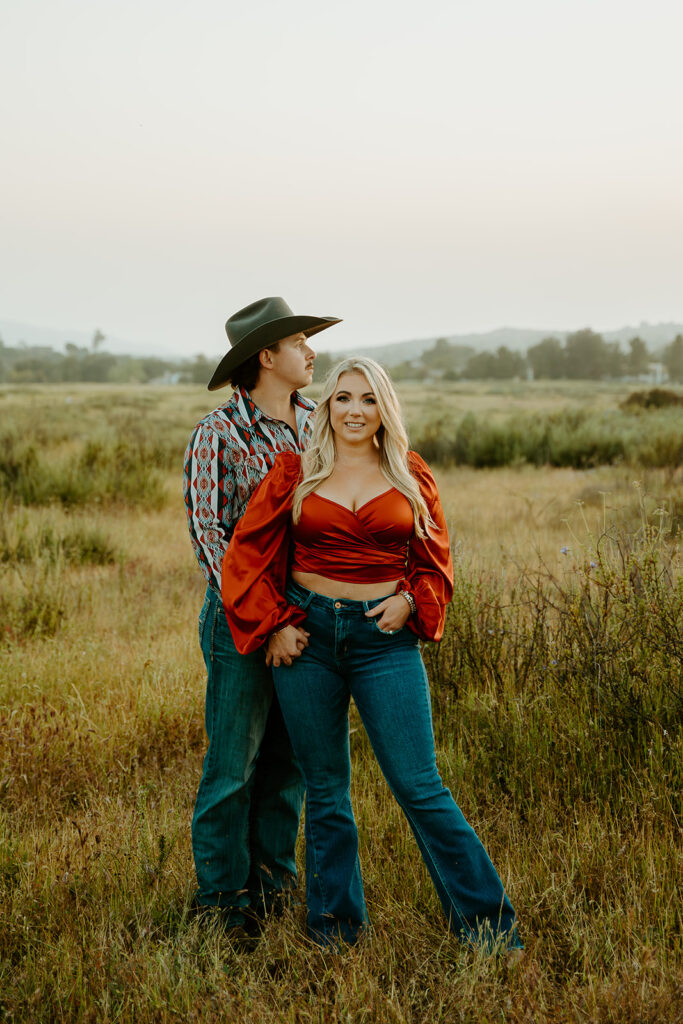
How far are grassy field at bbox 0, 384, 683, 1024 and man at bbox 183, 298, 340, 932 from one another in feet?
0.70

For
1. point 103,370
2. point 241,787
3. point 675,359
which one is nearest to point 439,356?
point 103,370

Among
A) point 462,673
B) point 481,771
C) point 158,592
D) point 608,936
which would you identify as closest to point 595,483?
point 158,592

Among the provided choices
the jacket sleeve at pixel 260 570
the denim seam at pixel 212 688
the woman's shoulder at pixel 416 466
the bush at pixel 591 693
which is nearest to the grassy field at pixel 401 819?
the bush at pixel 591 693

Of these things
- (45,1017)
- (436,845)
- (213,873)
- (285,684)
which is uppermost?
(285,684)

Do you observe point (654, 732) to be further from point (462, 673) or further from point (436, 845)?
point (436, 845)

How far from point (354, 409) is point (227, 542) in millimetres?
613

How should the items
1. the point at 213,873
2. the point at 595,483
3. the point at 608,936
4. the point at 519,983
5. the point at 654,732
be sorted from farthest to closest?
the point at 595,483 → the point at 654,732 → the point at 213,873 → the point at 608,936 → the point at 519,983

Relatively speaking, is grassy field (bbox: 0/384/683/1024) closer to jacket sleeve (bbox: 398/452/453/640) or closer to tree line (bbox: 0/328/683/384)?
jacket sleeve (bbox: 398/452/453/640)

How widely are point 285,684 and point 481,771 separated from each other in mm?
1560

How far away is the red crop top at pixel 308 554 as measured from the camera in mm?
2621

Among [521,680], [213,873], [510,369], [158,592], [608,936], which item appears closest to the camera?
[608,936]

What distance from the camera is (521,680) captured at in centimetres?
450

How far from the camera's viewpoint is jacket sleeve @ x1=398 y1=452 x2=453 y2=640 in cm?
263

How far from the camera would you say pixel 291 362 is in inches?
115
